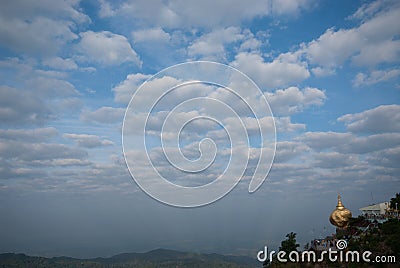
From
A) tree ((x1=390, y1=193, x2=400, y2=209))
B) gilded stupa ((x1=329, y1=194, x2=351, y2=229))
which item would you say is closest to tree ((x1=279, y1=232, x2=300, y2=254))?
gilded stupa ((x1=329, y1=194, x2=351, y2=229))

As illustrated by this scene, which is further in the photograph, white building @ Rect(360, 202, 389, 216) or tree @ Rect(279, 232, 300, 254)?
white building @ Rect(360, 202, 389, 216)

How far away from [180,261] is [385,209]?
161598mm

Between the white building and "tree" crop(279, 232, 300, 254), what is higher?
the white building

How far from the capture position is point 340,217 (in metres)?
34.7

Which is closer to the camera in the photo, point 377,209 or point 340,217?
point 340,217

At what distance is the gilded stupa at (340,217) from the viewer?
34.5m

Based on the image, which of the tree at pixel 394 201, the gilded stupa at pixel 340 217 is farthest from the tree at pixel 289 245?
the tree at pixel 394 201

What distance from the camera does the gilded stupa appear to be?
34.5 metres

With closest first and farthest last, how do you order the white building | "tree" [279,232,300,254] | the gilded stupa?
"tree" [279,232,300,254], the gilded stupa, the white building

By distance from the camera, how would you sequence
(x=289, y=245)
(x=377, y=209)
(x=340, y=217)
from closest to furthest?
(x=289, y=245)
(x=340, y=217)
(x=377, y=209)

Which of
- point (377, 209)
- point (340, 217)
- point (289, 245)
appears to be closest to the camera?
point (289, 245)

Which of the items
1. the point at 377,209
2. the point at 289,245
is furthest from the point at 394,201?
the point at 289,245

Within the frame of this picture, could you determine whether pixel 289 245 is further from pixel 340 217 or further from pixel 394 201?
pixel 394 201

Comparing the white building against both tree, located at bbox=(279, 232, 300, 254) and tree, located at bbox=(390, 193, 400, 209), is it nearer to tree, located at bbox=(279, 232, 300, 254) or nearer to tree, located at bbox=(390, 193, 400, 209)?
tree, located at bbox=(390, 193, 400, 209)
